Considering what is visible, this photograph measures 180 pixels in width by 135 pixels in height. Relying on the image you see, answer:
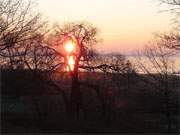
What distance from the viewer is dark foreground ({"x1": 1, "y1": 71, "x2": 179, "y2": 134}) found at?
994 inches

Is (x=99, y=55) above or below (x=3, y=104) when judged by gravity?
above

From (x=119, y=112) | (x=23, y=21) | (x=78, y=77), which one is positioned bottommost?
(x=119, y=112)

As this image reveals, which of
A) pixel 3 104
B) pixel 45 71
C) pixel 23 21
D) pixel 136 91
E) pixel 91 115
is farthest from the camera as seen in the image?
pixel 136 91

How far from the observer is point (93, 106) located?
3375 cm

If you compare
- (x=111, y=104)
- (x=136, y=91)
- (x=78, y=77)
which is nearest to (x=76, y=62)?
(x=78, y=77)

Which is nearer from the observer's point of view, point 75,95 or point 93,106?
point 75,95

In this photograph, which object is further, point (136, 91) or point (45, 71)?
point (136, 91)

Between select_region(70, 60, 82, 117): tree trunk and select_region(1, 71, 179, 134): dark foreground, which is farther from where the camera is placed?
select_region(70, 60, 82, 117): tree trunk

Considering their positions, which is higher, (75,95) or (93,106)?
(75,95)

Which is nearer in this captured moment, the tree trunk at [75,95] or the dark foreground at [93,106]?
the dark foreground at [93,106]

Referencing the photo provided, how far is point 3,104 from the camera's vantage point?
28141 mm

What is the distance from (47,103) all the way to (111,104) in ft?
13.1

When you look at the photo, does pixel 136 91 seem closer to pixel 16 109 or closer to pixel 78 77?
pixel 78 77

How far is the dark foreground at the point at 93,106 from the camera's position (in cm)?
2525
